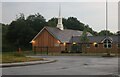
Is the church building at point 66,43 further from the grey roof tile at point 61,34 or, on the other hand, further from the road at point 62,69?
the road at point 62,69

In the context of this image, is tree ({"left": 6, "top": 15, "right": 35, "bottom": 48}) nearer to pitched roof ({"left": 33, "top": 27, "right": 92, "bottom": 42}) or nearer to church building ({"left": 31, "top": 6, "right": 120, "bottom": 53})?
church building ({"left": 31, "top": 6, "right": 120, "bottom": 53})

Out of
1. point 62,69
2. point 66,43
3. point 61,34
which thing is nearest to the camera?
point 62,69

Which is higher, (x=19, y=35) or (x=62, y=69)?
(x=19, y=35)

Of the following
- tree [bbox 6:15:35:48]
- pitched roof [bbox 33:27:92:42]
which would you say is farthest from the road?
tree [bbox 6:15:35:48]

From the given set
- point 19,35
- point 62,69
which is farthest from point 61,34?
point 62,69

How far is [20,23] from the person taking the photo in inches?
3733

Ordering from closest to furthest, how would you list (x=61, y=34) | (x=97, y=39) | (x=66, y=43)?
1. (x=97, y=39)
2. (x=66, y=43)
3. (x=61, y=34)

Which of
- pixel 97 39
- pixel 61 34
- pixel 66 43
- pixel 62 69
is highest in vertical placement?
pixel 61 34

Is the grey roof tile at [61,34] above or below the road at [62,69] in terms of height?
above

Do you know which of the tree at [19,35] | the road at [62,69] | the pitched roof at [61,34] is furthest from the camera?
the tree at [19,35]

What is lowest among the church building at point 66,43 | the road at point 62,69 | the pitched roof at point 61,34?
the road at point 62,69

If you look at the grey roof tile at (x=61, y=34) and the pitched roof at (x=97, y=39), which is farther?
the grey roof tile at (x=61, y=34)

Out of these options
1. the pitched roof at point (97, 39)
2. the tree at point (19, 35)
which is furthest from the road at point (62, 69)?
the tree at point (19, 35)

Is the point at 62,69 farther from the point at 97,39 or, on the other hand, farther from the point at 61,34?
the point at 61,34
